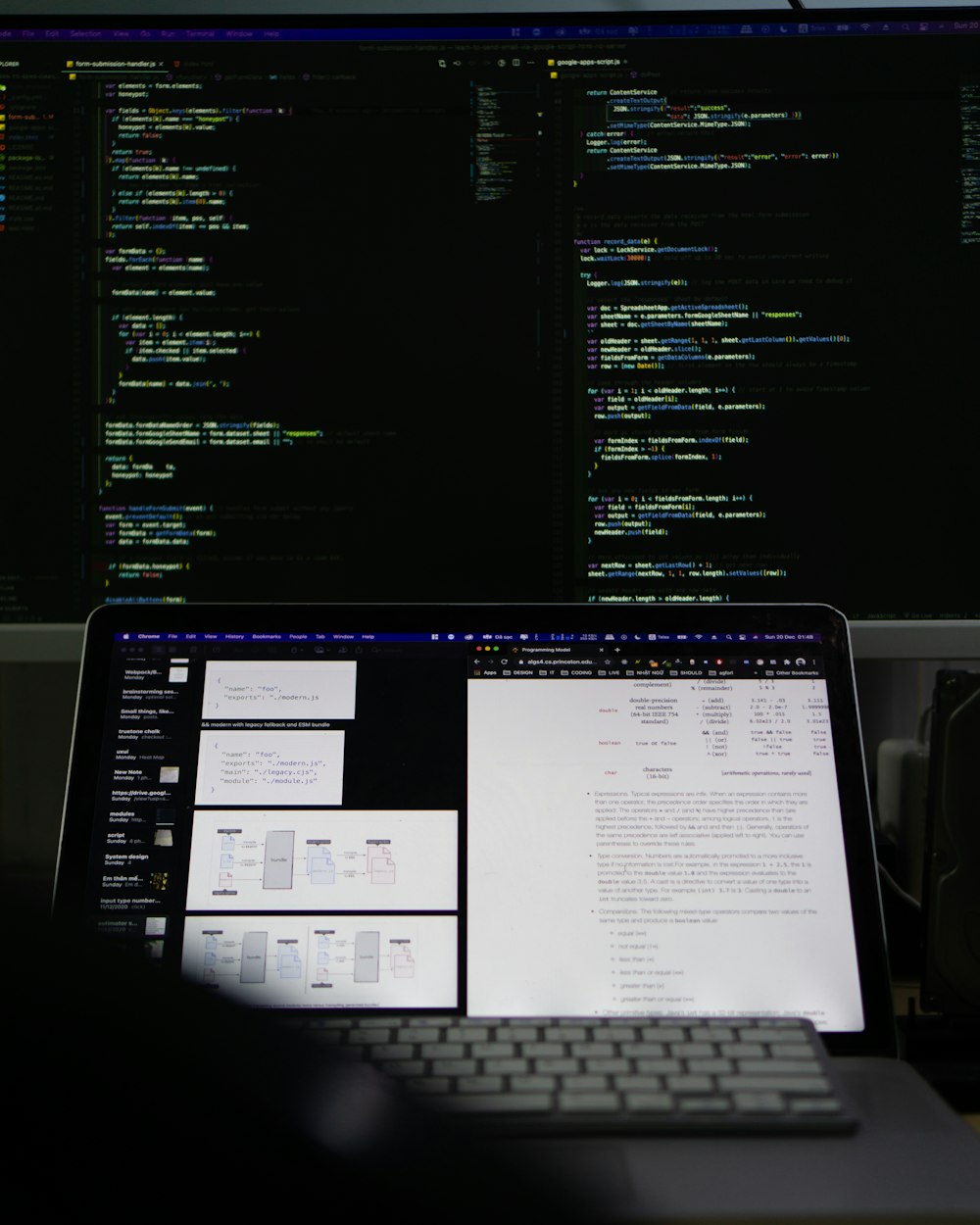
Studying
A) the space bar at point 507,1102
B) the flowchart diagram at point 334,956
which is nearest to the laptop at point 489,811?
the flowchart diagram at point 334,956

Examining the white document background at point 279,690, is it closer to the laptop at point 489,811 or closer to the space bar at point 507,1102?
the laptop at point 489,811

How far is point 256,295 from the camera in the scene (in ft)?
3.66

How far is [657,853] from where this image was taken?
833 mm

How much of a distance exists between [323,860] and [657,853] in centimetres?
26

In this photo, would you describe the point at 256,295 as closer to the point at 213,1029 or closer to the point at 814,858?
the point at 814,858

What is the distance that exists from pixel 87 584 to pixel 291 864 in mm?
460

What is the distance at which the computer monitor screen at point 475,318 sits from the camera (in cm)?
111

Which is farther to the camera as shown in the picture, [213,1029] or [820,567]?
[820,567]

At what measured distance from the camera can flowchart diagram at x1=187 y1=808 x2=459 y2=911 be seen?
0.82 meters

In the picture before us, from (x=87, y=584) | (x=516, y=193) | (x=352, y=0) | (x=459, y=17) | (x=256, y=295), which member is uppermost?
(x=352, y=0)

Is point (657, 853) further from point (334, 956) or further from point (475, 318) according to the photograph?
point (475, 318)

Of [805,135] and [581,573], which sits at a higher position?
[805,135]

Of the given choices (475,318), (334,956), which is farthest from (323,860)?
(475,318)

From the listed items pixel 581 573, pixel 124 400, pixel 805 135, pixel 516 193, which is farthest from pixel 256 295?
pixel 805 135
